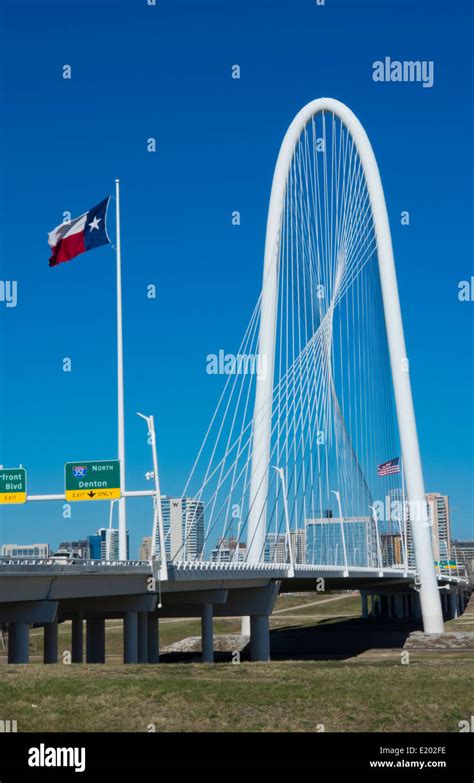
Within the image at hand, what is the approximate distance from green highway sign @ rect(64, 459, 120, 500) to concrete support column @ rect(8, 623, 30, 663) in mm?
6566

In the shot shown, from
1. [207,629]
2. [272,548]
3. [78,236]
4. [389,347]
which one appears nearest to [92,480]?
[78,236]

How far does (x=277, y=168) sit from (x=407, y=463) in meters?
20.4

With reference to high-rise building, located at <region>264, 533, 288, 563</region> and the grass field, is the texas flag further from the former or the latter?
high-rise building, located at <region>264, 533, 288, 563</region>

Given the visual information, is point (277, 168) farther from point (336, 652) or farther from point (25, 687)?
point (25, 687)

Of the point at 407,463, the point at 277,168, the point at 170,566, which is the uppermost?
the point at 277,168

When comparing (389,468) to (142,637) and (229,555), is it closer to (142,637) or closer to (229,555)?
(229,555)

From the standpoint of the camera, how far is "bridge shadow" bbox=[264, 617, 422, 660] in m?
73.7

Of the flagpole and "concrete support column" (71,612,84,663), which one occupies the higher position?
the flagpole

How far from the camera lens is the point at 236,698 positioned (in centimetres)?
2286

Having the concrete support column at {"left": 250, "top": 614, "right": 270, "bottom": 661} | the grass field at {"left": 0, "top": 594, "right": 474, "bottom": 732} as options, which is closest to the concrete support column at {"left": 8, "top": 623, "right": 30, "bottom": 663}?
the grass field at {"left": 0, "top": 594, "right": 474, "bottom": 732}

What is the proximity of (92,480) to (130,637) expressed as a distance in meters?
7.16

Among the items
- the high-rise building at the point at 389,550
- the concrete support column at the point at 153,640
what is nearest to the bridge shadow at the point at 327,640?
the concrete support column at the point at 153,640
